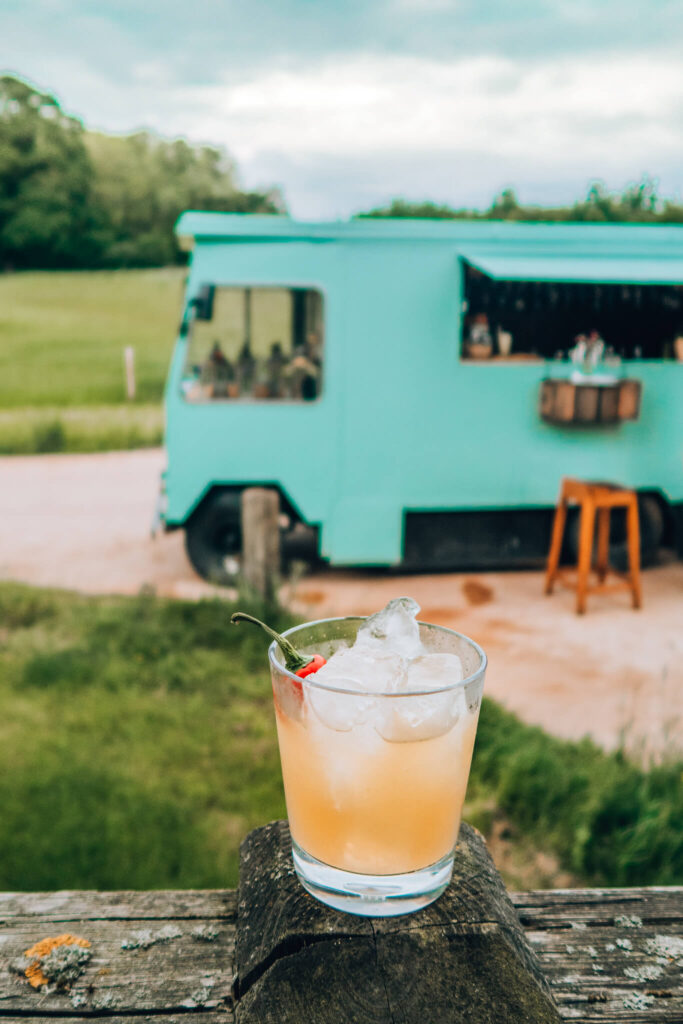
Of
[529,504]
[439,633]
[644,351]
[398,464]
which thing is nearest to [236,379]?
[398,464]

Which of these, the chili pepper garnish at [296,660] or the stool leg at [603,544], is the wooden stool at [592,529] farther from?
the chili pepper garnish at [296,660]

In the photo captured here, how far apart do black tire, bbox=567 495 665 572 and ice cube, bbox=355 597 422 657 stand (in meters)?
5.89

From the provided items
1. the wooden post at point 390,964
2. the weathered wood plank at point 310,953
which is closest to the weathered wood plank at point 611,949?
the weathered wood plank at point 310,953

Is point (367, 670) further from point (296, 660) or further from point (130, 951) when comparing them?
point (130, 951)

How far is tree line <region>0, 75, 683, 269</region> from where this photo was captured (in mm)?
28219

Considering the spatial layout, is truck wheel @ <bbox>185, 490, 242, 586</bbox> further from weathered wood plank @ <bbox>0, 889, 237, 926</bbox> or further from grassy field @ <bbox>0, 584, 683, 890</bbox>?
weathered wood plank @ <bbox>0, 889, 237, 926</bbox>

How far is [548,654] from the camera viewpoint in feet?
16.1

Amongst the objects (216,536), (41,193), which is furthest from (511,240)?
(41,193)

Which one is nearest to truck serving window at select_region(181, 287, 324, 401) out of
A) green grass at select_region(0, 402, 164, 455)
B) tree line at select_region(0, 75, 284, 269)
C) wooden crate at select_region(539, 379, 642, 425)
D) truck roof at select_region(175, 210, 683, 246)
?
truck roof at select_region(175, 210, 683, 246)

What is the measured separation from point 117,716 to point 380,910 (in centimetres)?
320

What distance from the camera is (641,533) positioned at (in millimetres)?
6625

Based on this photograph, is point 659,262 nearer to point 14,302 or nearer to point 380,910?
point 380,910

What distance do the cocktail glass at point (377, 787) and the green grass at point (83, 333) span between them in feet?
52.3

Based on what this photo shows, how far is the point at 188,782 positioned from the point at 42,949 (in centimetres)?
252
